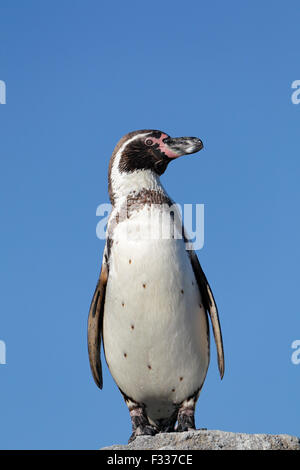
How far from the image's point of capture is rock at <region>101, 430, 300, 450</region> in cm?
594

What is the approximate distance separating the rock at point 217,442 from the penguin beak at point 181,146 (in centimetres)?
272

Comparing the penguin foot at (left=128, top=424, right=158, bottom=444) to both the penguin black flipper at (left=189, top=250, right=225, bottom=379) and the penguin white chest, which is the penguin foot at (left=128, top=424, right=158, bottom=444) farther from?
the penguin black flipper at (left=189, top=250, right=225, bottom=379)

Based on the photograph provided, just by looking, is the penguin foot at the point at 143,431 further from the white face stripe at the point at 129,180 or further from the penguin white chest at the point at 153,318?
the white face stripe at the point at 129,180

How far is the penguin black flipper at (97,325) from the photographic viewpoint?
7273mm

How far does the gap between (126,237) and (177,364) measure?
4.04 feet

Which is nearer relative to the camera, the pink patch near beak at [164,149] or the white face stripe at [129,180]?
the white face stripe at [129,180]

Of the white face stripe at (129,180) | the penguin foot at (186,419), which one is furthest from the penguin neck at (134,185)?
the penguin foot at (186,419)

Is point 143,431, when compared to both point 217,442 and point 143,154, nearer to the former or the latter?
point 217,442

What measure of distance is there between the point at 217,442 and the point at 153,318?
A: 50.7 inches

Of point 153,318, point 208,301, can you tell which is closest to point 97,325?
point 153,318

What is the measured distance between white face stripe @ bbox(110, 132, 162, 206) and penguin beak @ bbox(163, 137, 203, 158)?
241mm

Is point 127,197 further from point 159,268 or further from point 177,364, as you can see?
point 177,364
